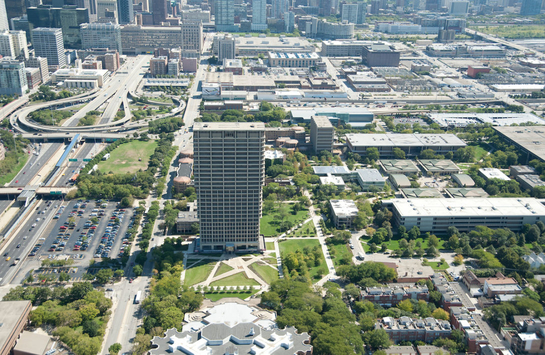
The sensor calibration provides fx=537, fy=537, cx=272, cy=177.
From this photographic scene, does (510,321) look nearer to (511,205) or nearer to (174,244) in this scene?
(511,205)

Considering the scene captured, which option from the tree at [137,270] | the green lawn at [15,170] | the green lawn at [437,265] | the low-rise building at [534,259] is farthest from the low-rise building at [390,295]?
the green lawn at [15,170]

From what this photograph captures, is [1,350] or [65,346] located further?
[65,346]

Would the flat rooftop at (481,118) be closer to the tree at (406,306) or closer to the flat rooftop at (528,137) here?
the flat rooftop at (528,137)

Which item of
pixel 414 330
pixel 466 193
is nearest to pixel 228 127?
pixel 414 330

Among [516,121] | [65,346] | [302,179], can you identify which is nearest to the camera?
[65,346]

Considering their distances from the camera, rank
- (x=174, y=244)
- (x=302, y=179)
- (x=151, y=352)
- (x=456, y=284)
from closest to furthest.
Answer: (x=151, y=352)
(x=456, y=284)
(x=174, y=244)
(x=302, y=179)

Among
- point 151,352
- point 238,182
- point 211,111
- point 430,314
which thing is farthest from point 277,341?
point 211,111

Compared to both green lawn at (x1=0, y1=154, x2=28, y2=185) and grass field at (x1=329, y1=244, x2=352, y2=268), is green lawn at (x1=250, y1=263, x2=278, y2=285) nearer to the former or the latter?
grass field at (x1=329, y1=244, x2=352, y2=268)
